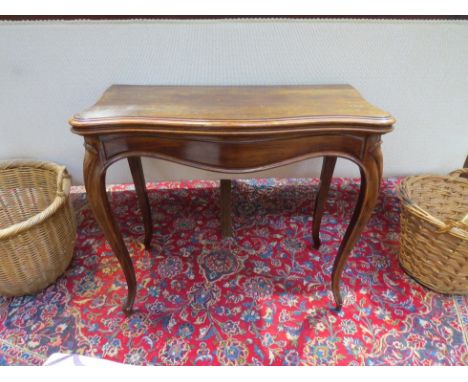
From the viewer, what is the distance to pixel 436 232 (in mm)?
895

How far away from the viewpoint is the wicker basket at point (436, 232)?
89 cm

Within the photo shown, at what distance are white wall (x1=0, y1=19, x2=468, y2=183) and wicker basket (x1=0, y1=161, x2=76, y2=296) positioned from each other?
0.40 ft

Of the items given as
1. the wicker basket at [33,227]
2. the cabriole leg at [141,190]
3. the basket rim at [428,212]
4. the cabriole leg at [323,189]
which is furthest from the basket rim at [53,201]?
the basket rim at [428,212]

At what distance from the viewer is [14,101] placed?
986 millimetres

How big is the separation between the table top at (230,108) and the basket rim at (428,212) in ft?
1.34

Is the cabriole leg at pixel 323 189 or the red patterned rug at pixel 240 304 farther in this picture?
the cabriole leg at pixel 323 189

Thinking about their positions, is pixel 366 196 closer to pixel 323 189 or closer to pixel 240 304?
pixel 323 189

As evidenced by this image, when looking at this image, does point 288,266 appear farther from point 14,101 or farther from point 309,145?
point 14,101

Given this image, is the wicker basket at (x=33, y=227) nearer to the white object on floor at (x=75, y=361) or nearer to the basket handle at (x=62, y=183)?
the basket handle at (x=62, y=183)

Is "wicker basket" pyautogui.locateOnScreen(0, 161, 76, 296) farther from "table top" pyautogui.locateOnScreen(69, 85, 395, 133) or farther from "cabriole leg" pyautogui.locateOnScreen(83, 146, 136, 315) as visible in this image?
"table top" pyautogui.locateOnScreen(69, 85, 395, 133)

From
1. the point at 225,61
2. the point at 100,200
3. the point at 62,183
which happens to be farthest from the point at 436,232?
the point at 62,183

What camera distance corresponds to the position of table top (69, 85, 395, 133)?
611 mm

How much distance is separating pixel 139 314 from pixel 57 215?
0.42 metres
